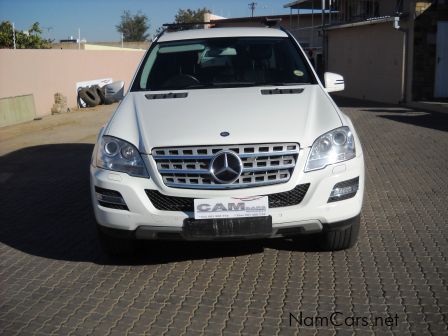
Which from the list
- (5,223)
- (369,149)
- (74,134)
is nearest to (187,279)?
(5,223)

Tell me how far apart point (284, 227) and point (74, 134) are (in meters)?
10.3

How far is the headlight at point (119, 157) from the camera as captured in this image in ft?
14.0

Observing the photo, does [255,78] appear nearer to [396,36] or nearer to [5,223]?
[5,223]

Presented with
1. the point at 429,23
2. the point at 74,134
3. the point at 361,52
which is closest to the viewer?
the point at 74,134

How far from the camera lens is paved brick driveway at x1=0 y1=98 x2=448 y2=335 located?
12.1 ft

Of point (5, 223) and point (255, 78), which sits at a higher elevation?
point (255, 78)

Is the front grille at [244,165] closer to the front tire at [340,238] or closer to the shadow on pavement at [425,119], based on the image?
the front tire at [340,238]

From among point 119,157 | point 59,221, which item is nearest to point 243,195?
point 119,157

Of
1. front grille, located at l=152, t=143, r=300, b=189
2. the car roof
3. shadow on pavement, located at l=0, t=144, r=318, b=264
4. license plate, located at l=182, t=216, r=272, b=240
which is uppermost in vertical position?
the car roof

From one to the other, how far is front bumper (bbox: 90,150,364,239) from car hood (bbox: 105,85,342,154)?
222mm

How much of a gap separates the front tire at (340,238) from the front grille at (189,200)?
0.52 meters

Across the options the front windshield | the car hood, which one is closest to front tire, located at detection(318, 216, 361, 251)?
the car hood

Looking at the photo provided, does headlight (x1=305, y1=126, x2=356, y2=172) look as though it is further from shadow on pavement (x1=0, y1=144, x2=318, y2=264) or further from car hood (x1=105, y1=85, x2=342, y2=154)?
shadow on pavement (x1=0, y1=144, x2=318, y2=264)

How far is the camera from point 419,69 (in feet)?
57.3
